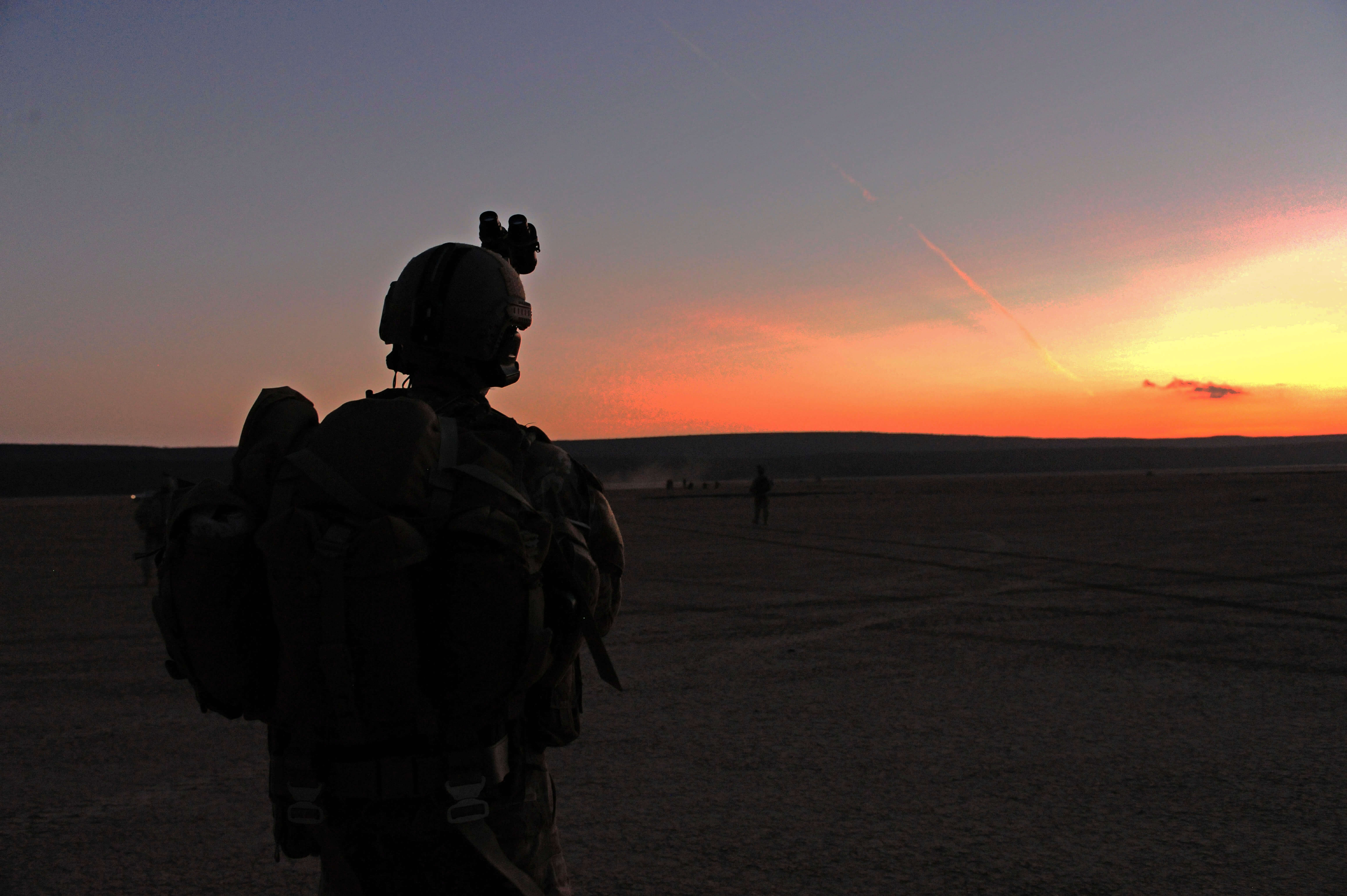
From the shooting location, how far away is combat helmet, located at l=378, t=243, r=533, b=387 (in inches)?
94.2

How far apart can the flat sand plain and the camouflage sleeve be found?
233 centimetres

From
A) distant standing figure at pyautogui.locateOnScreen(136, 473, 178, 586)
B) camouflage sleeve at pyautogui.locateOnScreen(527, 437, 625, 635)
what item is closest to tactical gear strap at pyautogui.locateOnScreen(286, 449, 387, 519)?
camouflage sleeve at pyautogui.locateOnScreen(527, 437, 625, 635)

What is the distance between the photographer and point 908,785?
5.37m

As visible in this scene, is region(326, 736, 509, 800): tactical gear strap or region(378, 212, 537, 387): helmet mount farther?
region(378, 212, 537, 387): helmet mount

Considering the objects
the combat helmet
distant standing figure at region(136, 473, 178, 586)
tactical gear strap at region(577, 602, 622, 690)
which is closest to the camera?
tactical gear strap at region(577, 602, 622, 690)

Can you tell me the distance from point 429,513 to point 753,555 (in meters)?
17.2

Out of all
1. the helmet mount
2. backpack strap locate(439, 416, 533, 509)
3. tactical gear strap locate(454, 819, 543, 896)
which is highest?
the helmet mount

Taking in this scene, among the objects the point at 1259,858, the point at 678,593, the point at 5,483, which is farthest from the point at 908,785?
the point at 5,483

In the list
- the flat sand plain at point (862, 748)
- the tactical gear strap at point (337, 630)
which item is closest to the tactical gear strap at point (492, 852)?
the tactical gear strap at point (337, 630)

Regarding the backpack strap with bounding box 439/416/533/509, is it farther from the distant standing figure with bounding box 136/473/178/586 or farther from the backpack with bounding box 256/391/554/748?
the distant standing figure with bounding box 136/473/178/586

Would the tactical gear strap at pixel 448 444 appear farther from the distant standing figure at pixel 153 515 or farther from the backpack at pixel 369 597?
the distant standing figure at pixel 153 515

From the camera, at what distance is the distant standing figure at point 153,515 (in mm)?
11836

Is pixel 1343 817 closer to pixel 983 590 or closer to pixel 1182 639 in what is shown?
pixel 1182 639

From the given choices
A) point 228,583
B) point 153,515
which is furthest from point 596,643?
point 153,515
